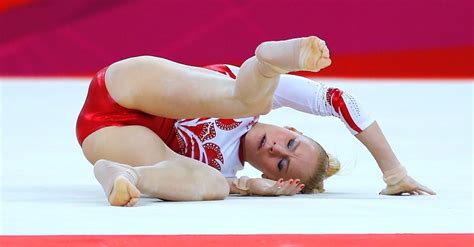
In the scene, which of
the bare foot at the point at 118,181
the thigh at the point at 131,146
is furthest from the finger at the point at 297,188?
the bare foot at the point at 118,181

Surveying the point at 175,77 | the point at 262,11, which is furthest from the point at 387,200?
the point at 262,11

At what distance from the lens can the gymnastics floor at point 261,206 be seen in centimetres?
221

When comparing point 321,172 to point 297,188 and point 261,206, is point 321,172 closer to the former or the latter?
point 297,188

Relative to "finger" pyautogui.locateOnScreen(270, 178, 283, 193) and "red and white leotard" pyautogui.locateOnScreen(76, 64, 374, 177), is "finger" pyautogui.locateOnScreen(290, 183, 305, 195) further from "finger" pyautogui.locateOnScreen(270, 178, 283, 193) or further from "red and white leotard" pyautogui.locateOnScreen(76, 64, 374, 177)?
"red and white leotard" pyautogui.locateOnScreen(76, 64, 374, 177)

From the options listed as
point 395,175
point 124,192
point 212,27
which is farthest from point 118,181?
point 212,27

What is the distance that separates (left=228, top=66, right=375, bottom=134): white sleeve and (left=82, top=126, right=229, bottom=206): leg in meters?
0.32

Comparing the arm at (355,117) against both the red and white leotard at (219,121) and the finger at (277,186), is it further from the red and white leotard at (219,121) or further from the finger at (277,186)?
the finger at (277,186)

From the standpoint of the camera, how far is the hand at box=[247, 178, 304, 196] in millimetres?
3059

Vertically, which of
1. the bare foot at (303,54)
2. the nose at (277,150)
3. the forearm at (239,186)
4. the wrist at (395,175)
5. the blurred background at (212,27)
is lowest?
the blurred background at (212,27)

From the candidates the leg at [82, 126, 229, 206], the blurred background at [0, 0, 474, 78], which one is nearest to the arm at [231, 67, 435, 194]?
the leg at [82, 126, 229, 206]

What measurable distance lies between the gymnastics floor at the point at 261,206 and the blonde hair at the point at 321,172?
44 millimetres

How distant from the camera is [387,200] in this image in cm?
294

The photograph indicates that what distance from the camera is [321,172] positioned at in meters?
3.12

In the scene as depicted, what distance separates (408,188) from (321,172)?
239 millimetres
